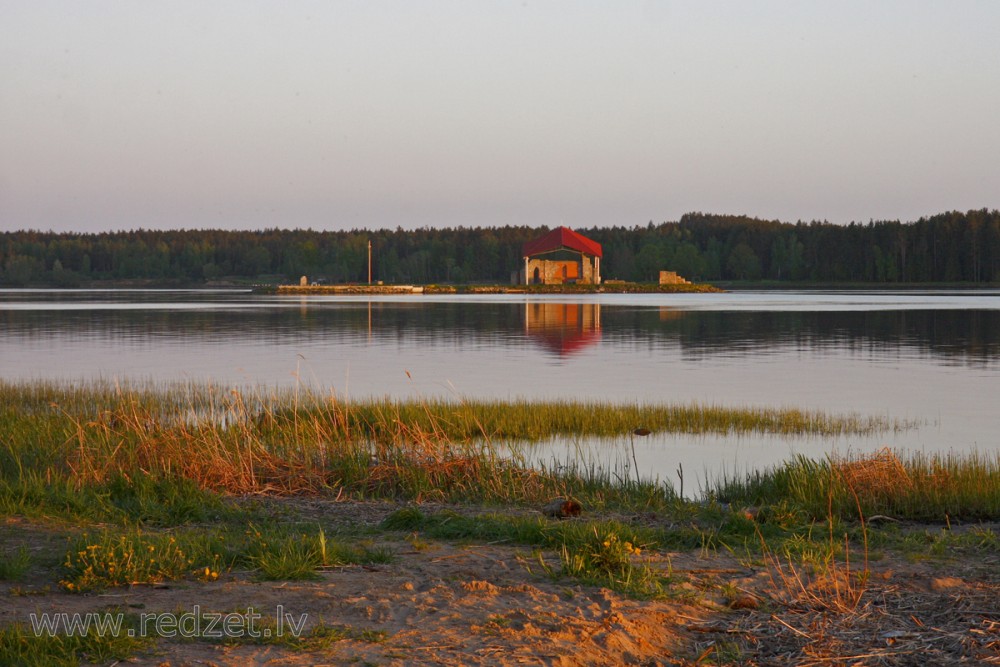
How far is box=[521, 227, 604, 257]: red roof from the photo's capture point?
4557 inches

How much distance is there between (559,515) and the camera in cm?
984

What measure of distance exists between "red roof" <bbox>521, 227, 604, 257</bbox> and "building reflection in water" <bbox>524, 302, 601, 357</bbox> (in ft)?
146

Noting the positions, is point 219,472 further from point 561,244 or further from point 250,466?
point 561,244

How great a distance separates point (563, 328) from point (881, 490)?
39.0 meters

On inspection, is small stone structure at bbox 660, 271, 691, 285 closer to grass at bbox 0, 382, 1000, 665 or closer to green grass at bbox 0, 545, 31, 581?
grass at bbox 0, 382, 1000, 665

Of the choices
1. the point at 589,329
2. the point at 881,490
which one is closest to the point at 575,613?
the point at 881,490

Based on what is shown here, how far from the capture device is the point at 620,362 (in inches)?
1264

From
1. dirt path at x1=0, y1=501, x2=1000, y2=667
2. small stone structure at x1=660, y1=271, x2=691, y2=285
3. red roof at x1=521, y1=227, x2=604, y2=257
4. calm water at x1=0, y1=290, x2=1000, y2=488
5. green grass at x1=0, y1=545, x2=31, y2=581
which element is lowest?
calm water at x1=0, y1=290, x2=1000, y2=488

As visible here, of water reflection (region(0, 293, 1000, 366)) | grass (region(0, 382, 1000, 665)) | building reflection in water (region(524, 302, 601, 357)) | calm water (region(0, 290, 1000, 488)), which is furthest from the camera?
building reflection in water (region(524, 302, 601, 357))

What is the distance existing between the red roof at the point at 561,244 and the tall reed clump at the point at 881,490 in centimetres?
10429

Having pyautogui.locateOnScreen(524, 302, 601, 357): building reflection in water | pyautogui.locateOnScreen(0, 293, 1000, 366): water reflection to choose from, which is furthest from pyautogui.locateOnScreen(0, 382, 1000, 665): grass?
pyautogui.locateOnScreen(524, 302, 601, 357): building reflection in water

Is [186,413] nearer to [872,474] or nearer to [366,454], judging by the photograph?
[366,454]

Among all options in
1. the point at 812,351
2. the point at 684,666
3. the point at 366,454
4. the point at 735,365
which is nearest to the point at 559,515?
the point at 366,454

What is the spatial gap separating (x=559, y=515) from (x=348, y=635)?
A: 430 cm
